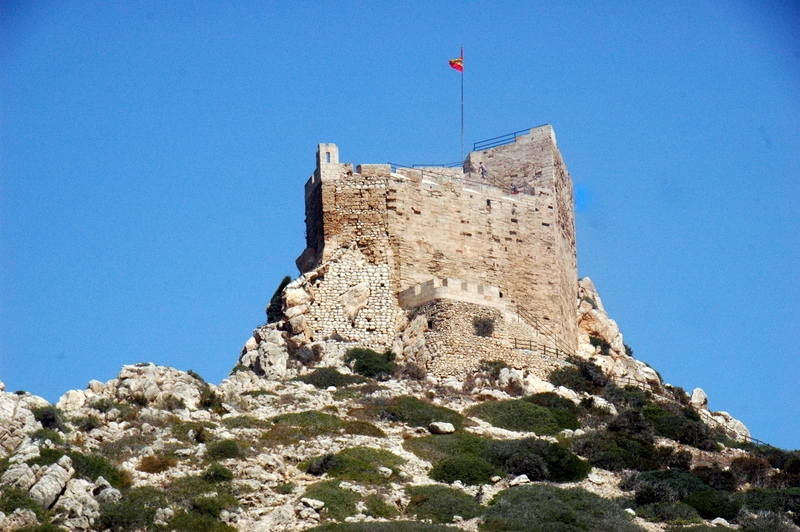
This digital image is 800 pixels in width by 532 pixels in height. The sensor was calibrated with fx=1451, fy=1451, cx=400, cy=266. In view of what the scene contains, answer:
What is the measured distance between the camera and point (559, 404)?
123 ft

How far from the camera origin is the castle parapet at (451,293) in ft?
131

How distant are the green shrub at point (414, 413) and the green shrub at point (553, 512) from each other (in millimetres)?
5018

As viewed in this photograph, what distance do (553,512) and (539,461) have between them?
3.52 m

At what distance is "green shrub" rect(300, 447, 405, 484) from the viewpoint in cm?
2955

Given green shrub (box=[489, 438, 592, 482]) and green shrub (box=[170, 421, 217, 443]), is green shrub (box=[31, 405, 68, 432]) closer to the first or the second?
green shrub (box=[170, 421, 217, 443])

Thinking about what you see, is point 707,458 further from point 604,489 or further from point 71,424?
point 71,424

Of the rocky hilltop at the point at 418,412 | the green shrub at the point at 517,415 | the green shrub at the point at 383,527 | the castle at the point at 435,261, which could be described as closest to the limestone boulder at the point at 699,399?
the rocky hilltop at the point at 418,412

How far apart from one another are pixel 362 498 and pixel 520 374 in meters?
11.3

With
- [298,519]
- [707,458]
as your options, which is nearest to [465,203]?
[707,458]

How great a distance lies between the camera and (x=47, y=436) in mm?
29125

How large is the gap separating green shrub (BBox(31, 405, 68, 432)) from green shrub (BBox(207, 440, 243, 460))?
3.06 m

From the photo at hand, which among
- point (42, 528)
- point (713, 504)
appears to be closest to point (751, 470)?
point (713, 504)

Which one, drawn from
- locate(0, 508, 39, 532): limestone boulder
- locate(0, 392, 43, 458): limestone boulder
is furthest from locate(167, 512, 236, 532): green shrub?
locate(0, 392, 43, 458): limestone boulder

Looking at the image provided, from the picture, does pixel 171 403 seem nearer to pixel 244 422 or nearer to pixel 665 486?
pixel 244 422
